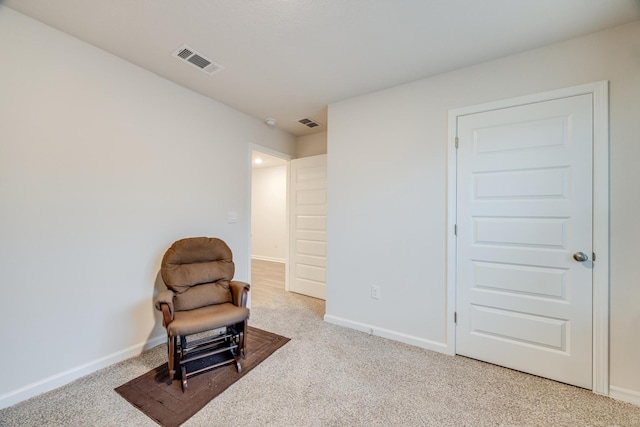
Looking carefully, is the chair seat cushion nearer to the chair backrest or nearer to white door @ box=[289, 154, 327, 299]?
the chair backrest

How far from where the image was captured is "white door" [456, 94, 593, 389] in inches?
72.4

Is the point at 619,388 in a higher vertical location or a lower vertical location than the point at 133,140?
lower

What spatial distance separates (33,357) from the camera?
1.75 m

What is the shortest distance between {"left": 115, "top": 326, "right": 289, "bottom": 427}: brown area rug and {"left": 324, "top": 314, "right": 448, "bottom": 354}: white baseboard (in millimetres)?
956

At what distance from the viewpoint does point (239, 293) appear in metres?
2.27

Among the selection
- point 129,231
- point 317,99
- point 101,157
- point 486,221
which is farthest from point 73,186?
point 486,221

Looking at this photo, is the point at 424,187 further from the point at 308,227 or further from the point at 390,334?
the point at 308,227

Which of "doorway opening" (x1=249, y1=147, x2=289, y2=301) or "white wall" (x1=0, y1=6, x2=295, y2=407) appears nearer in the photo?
"white wall" (x1=0, y1=6, x2=295, y2=407)

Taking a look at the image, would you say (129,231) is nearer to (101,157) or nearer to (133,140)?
(101,157)

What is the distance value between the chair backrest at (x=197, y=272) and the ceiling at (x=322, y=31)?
162 centimetres

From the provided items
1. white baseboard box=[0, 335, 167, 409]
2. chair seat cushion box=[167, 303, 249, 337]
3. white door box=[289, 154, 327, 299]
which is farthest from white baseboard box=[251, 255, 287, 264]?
chair seat cushion box=[167, 303, 249, 337]

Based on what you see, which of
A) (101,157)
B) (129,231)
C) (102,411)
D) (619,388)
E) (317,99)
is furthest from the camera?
(317,99)

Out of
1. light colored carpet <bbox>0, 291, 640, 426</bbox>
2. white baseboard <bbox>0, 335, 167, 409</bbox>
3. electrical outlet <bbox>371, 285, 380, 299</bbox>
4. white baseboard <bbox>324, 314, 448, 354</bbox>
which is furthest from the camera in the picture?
electrical outlet <bbox>371, 285, 380, 299</bbox>

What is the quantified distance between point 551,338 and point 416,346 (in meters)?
1.02
